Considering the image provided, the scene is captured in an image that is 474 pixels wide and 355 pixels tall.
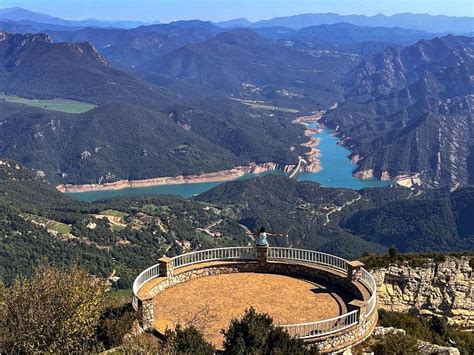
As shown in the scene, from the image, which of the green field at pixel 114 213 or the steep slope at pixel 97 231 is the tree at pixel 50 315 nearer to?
the steep slope at pixel 97 231

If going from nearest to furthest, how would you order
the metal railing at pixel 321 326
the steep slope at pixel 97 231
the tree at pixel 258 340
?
the tree at pixel 258 340 < the metal railing at pixel 321 326 < the steep slope at pixel 97 231

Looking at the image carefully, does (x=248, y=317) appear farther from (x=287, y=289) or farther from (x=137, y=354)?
Result: (x=287, y=289)

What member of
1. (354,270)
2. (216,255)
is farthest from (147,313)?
(354,270)

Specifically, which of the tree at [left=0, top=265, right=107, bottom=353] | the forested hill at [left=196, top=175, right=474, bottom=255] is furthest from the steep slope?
the tree at [left=0, top=265, right=107, bottom=353]

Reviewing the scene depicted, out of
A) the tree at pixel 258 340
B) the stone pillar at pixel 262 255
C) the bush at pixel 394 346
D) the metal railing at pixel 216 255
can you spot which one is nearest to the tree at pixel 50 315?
the tree at pixel 258 340

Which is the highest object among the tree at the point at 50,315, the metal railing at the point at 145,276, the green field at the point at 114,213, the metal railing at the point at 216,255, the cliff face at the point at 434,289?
the tree at the point at 50,315

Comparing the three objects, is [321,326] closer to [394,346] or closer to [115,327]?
[394,346]

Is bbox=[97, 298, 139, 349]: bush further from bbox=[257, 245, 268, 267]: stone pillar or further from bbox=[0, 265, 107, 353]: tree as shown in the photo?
bbox=[257, 245, 268, 267]: stone pillar
